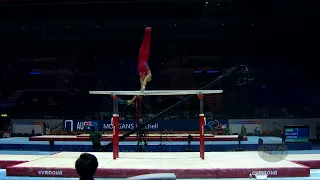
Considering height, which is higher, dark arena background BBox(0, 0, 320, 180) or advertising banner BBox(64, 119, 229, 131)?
dark arena background BBox(0, 0, 320, 180)

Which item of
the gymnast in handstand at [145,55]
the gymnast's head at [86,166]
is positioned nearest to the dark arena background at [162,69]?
the gymnast in handstand at [145,55]

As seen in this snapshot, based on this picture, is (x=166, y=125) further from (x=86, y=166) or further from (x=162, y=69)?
(x=86, y=166)

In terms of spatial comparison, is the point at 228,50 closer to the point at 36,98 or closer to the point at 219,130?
the point at 219,130

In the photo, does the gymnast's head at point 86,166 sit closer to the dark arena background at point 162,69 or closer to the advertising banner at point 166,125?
the dark arena background at point 162,69

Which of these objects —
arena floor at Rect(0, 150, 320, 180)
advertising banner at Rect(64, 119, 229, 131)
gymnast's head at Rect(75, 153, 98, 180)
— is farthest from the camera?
advertising banner at Rect(64, 119, 229, 131)

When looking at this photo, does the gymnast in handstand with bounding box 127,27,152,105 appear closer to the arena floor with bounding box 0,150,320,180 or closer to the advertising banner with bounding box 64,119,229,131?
the arena floor with bounding box 0,150,320,180

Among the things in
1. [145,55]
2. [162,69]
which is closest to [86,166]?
[145,55]

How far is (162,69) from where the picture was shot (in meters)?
24.1

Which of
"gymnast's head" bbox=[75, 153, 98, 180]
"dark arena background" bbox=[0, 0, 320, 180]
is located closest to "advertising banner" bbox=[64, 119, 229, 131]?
A: "dark arena background" bbox=[0, 0, 320, 180]

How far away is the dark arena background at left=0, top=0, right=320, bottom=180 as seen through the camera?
55.3 ft

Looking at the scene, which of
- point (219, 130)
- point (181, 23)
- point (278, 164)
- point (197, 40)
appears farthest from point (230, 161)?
point (197, 40)

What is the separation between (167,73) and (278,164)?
56.7ft

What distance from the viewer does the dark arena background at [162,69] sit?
55.3 feet

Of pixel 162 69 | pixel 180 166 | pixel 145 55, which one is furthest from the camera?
pixel 162 69
